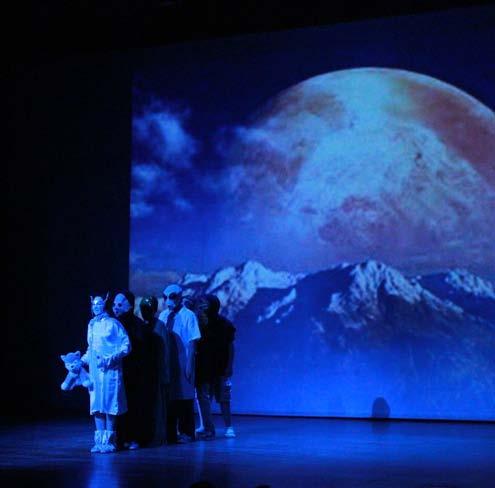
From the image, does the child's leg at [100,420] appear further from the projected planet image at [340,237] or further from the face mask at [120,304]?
the projected planet image at [340,237]

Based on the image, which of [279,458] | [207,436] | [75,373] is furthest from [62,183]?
[279,458]

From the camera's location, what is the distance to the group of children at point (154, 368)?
28.5ft

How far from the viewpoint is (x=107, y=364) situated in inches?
340

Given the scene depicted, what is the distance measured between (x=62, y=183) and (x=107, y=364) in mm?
5711

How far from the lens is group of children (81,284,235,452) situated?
341 inches

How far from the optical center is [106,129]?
1368 centimetres

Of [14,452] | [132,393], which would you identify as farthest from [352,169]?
[14,452]

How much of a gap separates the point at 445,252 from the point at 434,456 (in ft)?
12.0

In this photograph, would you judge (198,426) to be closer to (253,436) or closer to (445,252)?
(253,436)

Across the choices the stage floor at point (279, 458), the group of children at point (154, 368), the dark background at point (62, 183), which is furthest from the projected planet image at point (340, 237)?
the group of children at point (154, 368)

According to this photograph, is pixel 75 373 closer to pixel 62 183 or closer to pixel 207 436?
pixel 207 436

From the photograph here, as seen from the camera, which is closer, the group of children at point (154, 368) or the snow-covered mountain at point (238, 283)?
the group of children at point (154, 368)

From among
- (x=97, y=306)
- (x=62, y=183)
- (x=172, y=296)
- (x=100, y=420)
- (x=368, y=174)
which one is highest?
(x=62, y=183)

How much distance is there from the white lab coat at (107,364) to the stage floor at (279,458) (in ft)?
1.28
